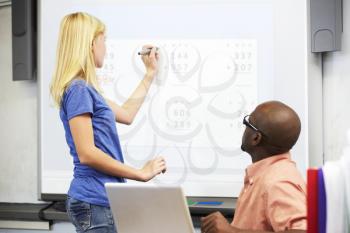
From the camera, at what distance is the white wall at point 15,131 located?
213cm

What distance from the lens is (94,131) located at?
4.31 ft

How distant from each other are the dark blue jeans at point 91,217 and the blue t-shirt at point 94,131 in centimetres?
2

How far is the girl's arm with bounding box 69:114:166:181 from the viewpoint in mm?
1248

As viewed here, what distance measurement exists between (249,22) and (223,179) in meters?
0.63

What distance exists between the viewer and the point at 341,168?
1.93 ft

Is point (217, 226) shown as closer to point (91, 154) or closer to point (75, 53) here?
point (91, 154)

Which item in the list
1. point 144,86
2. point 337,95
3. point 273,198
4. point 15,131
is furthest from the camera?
point 15,131

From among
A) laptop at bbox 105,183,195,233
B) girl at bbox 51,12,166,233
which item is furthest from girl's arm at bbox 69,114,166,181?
laptop at bbox 105,183,195,233

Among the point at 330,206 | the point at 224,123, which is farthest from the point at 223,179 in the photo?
the point at 330,206

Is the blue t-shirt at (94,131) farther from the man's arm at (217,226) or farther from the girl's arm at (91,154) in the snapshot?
the man's arm at (217,226)

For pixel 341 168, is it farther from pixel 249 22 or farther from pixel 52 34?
pixel 52 34

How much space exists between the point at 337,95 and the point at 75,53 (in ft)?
3.42

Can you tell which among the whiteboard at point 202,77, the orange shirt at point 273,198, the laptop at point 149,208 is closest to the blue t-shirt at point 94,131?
the laptop at point 149,208

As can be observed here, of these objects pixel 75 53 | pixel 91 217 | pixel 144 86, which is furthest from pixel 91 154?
pixel 144 86
